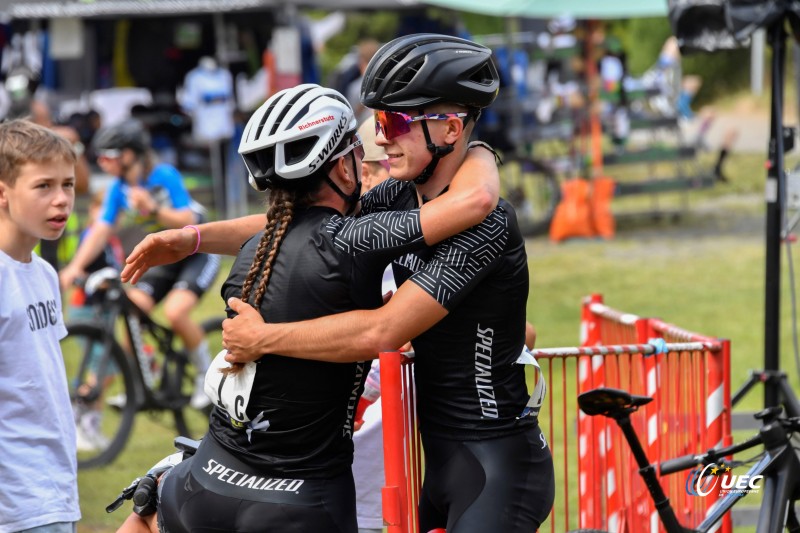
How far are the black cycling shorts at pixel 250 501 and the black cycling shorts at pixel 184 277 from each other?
5024 millimetres

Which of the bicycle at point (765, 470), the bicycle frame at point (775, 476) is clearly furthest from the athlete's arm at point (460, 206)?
the bicycle frame at point (775, 476)

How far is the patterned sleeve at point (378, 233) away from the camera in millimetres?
2939

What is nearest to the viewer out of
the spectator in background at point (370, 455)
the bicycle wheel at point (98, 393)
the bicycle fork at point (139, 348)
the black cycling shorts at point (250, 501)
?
the black cycling shorts at point (250, 501)

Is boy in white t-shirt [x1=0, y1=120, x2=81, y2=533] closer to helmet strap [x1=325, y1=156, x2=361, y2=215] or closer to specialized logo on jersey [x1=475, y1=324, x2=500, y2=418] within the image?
helmet strap [x1=325, y1=156, x2=361, y2=215]

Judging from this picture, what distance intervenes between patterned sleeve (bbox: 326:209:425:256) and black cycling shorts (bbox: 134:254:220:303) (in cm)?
515

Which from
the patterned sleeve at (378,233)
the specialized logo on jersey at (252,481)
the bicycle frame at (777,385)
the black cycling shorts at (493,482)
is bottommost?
the bicycle frame at (777,385)

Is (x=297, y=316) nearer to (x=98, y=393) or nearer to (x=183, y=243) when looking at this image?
(x=183, y=243)

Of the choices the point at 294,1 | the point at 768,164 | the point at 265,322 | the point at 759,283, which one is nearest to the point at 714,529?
the point at 265,322

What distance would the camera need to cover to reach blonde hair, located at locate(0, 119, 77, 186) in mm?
4051

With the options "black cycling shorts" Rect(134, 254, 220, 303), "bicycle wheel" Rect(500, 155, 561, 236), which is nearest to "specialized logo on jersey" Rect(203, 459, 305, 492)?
"black cycling shorts" Rect(134, 254, 220, 303)

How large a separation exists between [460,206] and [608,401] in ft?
3.39

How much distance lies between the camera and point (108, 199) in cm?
834

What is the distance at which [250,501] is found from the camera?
2939 mm

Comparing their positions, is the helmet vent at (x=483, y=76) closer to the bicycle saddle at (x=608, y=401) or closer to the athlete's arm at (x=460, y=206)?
the athlete's arm at (x=460, y=206)
